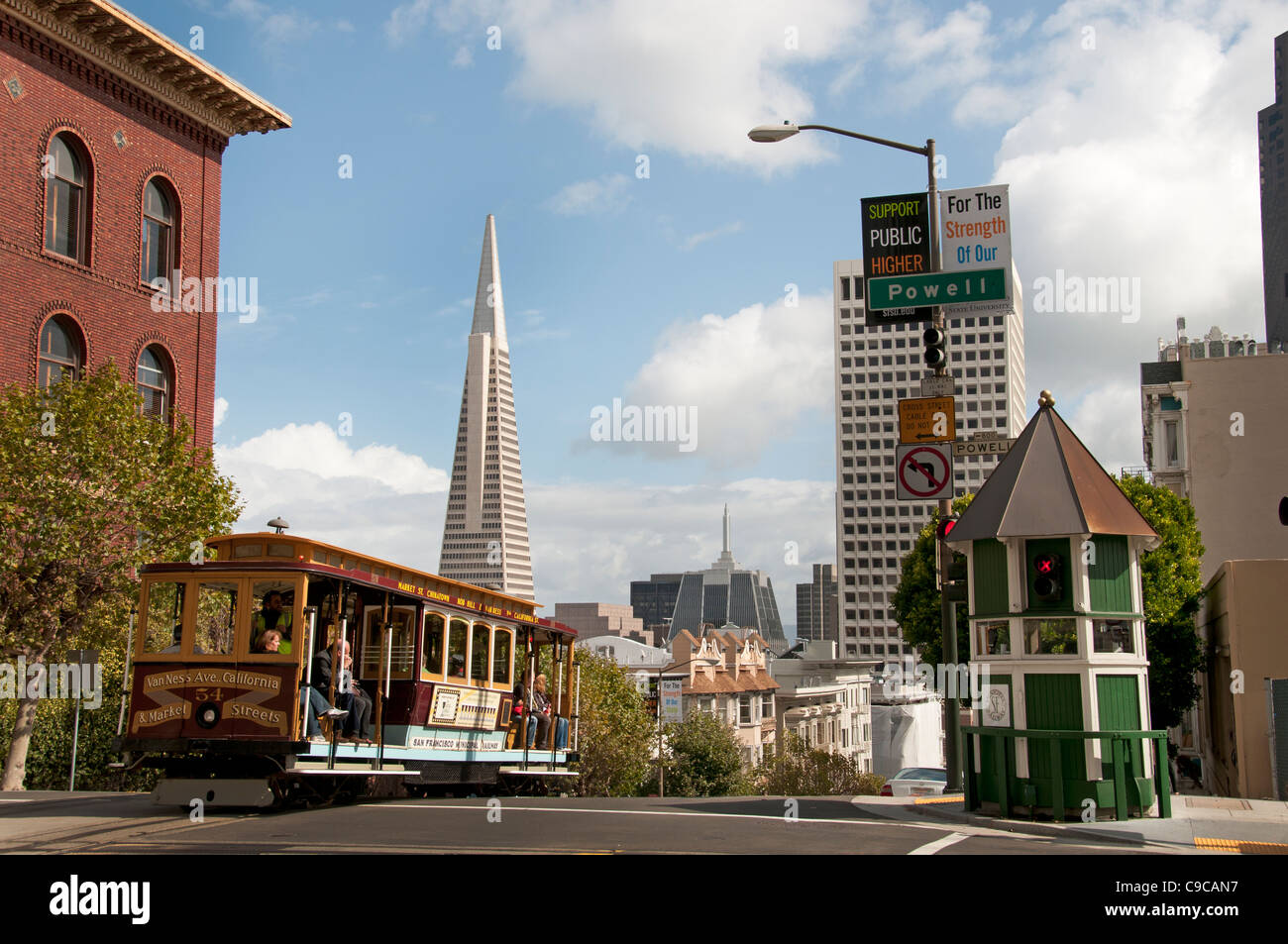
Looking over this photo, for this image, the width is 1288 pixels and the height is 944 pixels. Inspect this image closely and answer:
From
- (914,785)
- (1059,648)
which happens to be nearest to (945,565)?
(1059,648)

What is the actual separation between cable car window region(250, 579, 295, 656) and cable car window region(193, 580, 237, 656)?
0.32 m

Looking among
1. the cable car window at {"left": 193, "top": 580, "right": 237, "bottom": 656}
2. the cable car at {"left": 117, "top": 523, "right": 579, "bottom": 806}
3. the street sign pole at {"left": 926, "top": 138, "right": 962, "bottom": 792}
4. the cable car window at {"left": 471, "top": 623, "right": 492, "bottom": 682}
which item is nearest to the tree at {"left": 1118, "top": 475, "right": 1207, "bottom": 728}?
the street sign pole at {"left": 926, "top": 138, "right": 962, "bottom": 792}

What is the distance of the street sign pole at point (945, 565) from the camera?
17.3 m

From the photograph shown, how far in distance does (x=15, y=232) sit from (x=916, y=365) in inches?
6565

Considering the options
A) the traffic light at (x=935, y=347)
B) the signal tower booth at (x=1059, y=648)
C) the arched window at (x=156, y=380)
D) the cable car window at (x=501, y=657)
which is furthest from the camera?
the arched window at (x=156, y=380)

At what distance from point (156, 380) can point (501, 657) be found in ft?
61.5

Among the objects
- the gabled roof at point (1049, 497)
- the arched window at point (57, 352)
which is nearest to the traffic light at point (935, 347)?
the gabled roof at point (1049, 497)

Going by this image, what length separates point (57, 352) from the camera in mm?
31047

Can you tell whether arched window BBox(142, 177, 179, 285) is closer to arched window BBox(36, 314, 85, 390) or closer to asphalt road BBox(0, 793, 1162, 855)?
arched window BBox(36, 314, 85, 390)

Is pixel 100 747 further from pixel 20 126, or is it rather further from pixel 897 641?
pixel 897 641

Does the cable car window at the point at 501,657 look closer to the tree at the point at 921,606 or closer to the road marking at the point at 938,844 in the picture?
the road marking at the point at 938,844

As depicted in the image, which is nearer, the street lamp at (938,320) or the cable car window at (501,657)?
the street lamp at (938,320)

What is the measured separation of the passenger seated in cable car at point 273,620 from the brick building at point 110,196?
17690mm
